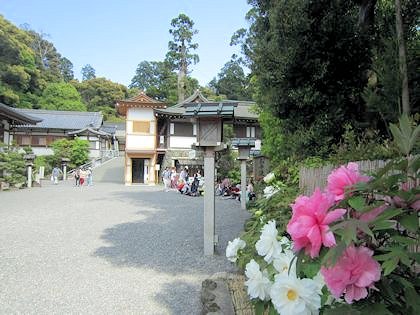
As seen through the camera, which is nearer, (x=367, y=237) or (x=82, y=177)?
(x=367, y=237)

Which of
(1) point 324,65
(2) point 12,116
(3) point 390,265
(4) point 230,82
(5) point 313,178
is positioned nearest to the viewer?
(3) point 390,265

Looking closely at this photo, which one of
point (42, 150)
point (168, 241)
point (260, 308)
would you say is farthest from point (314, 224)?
point (42, 150)

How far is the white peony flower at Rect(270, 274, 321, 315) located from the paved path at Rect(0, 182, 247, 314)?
2601 millimetres

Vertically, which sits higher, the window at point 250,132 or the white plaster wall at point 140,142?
the window at point 250,132

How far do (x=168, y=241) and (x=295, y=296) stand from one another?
19.3 feet

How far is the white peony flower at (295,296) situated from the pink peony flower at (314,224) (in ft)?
0.73

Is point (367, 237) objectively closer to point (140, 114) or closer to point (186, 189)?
point (186, 189)

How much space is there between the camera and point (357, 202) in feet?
2.81

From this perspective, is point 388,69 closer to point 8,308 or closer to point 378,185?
point 378,185

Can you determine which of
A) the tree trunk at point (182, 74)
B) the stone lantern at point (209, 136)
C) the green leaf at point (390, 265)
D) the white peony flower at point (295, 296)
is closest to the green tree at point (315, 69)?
the stone lantern at point (209, 136)

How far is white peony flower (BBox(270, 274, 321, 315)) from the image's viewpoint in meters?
1.06

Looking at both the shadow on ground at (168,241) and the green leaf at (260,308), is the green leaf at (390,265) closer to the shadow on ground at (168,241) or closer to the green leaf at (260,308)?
the green leaf at (260,308)

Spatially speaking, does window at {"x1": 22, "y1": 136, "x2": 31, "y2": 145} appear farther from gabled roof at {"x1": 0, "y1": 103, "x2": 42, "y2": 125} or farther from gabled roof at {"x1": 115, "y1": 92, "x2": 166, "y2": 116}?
gabled roof at {"x1": 115, "y1": 92, "x2": 166, "y2": 116}

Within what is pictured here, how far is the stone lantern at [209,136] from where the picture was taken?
5980 mm
